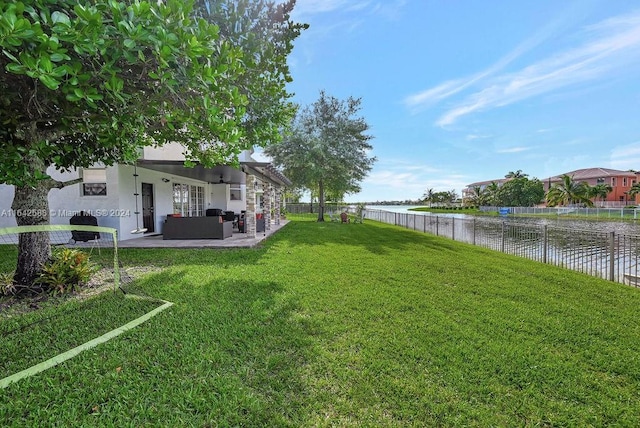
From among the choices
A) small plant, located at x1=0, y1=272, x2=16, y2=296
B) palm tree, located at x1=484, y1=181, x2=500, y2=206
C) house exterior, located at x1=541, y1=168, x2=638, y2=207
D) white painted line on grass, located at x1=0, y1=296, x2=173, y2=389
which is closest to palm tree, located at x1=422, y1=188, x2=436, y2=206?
palm tree, located at x1=484, y1=181, x2=500, y2=206

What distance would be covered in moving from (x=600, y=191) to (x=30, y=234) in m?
66.5

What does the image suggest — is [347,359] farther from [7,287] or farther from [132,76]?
[7,287]

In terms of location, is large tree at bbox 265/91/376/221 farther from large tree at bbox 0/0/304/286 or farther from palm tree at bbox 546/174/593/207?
palm tree at bbox 546/174/593/207

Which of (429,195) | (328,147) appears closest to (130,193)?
(328,147)

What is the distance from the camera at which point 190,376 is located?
8.10ft

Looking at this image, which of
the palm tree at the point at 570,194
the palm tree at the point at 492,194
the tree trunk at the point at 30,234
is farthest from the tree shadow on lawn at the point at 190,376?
the palm tree at the point at 492,194

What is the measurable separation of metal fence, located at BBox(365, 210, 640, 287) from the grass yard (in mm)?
1514

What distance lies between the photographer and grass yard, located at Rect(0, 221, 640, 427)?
2.07 m

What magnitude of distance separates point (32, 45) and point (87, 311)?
330 centimetres

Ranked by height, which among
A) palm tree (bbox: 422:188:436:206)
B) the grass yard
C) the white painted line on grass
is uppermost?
palm tree (bbox: 422:188:436:206)

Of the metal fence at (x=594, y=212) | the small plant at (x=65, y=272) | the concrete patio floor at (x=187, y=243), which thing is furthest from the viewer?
the metal fence at (x=594, y=212)

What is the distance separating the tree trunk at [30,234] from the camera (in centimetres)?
448

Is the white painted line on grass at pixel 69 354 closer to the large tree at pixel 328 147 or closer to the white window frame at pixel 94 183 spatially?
the white window frame at pixel 94 183

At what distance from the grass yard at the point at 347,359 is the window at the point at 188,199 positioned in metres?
8.83
